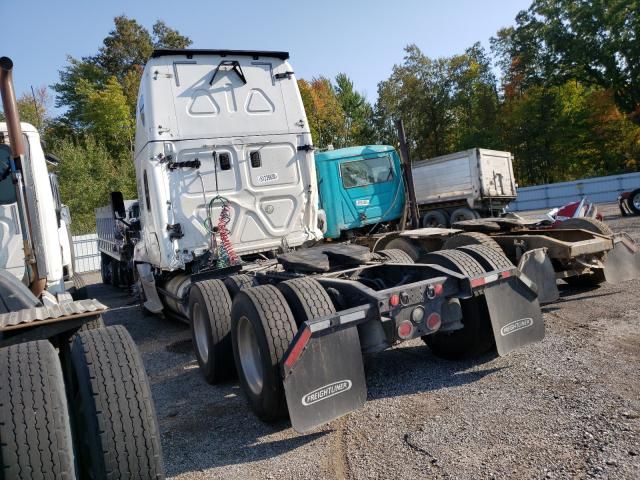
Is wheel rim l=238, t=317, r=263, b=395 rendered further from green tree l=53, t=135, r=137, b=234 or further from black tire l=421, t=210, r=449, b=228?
green tree l=53, t=135, r=137, b=234

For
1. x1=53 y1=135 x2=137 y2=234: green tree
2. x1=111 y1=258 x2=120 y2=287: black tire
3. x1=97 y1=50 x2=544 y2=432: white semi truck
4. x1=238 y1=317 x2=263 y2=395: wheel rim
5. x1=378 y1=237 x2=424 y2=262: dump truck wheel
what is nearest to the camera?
x1=97 y1=50 x2=544 y2=432: white semi truck

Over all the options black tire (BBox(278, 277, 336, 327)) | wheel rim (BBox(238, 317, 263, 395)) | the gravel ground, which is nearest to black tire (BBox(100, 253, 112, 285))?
the gravel ground

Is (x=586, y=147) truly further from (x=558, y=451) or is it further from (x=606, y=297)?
(x=558, y=451)

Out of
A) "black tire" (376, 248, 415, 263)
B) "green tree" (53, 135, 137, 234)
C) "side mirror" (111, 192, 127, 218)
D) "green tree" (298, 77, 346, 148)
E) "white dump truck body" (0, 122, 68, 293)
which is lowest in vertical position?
"black tire" (376, 248, 415, 263)

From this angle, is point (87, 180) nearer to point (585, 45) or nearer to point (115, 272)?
point (115, 272)

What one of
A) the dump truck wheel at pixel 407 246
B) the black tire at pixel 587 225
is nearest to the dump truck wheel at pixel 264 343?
the dump truck wheel at pixel 407 246

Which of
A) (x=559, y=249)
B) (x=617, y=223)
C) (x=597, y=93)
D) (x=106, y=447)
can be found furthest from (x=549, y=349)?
(x=597, y=93)

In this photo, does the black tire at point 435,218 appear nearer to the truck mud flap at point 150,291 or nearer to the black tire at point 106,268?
the black tire at point 106,268

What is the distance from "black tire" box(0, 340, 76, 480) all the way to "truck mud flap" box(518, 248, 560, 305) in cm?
406

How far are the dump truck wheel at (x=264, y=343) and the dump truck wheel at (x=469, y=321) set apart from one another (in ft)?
4.90

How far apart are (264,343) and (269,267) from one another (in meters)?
2.60

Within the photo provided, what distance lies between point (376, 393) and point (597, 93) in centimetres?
4078

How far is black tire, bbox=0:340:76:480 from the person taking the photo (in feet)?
7.19

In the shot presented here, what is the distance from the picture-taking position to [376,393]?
4.36 metres
